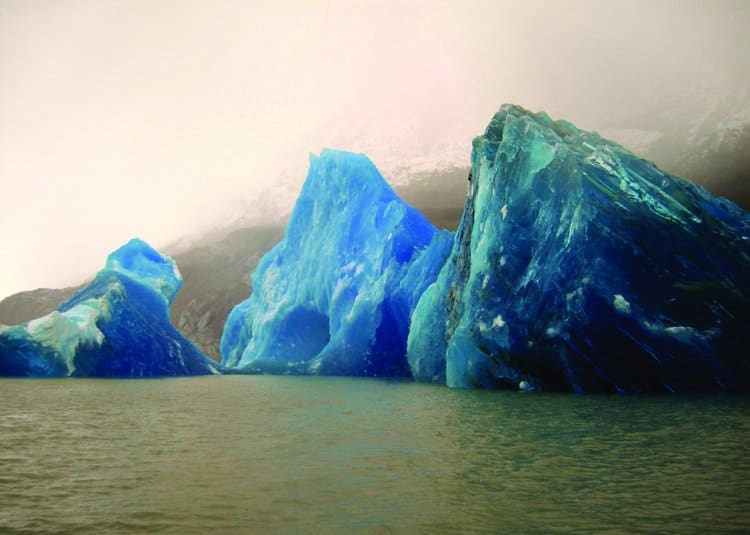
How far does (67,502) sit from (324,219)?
83.7ft

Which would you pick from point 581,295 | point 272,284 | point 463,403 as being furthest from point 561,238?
point 272,284

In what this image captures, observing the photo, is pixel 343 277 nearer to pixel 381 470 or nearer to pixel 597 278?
pixel 597 278

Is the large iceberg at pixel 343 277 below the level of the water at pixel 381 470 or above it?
above

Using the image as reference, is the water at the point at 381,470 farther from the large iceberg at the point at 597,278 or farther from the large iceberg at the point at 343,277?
the large iceberg at the point at 343,277

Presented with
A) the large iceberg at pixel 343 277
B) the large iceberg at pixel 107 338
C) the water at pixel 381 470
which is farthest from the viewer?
the large iceberg at pixel 343 277

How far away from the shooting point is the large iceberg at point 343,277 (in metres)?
25.9

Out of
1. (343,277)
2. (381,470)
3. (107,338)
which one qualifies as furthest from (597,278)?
(107,338)

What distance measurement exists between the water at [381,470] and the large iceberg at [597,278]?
3313 millimetres

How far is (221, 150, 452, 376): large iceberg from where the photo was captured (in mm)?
25875

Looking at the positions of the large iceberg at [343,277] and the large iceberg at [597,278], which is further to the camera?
the large iceberg at [343,277]

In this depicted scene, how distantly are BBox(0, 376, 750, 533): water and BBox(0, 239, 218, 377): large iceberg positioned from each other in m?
12.5

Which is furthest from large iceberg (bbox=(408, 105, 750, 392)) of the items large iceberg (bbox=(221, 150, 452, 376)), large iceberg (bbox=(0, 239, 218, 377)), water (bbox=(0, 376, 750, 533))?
large iceberg (bbox=(0, 239, 218, 377))

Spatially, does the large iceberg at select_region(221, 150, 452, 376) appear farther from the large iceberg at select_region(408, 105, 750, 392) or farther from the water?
the water

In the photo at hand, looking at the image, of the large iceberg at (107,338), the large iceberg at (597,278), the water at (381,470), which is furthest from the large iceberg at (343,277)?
the water at (381,470)
